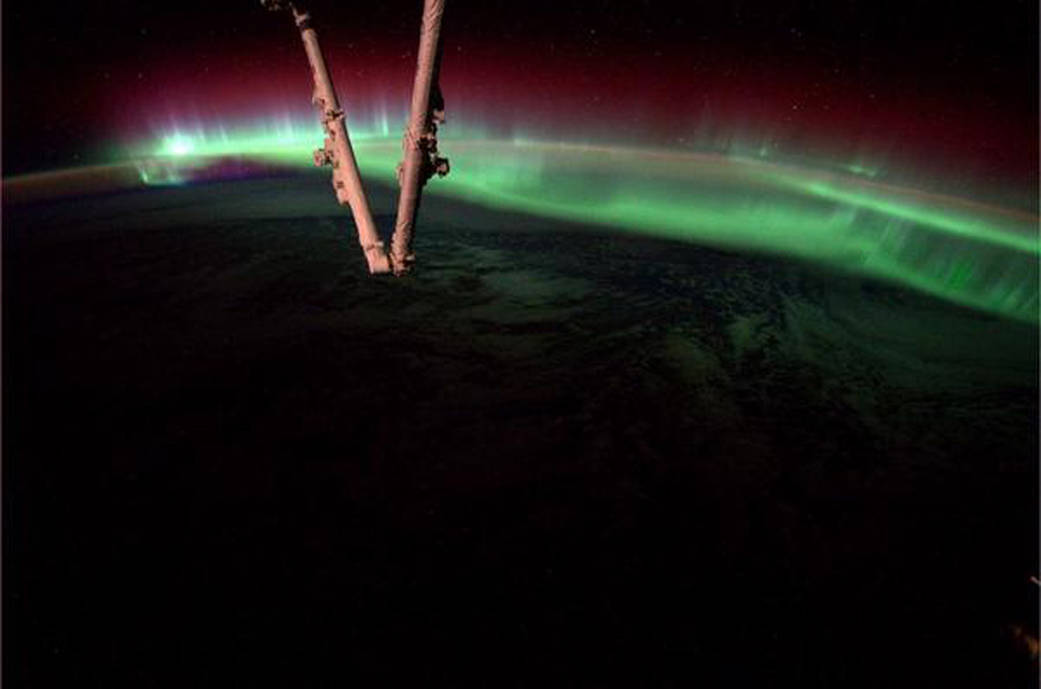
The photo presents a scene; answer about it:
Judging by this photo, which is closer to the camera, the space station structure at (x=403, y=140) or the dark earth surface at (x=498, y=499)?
the space station structure at (x=403, y=140)

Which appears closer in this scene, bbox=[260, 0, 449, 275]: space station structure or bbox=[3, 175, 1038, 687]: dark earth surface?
bbox=[260, 0, 449, 275]: space station structure

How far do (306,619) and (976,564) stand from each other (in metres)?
8.28

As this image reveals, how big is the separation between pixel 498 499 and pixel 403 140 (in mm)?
4627

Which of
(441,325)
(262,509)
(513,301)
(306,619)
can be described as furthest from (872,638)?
(513,301)

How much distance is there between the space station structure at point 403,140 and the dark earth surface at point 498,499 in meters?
3.42

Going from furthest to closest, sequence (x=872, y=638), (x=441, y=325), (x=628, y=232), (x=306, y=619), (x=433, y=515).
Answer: (x=628, y=232) → (x=441, y=325) → (x=433, y=515) → (x=872, y=638) → (x=306, y=619)

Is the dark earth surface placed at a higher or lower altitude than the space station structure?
lower

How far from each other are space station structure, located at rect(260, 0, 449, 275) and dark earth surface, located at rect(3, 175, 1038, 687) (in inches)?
135

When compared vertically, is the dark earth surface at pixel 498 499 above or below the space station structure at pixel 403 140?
below

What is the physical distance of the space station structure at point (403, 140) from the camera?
4609 mm

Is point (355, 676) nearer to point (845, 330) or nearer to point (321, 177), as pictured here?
point (845, 330)

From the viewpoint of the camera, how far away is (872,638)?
520 cm

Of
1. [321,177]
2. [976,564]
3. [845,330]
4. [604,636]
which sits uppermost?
[604,636]

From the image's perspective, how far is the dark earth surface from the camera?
4777mm
